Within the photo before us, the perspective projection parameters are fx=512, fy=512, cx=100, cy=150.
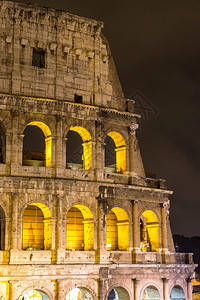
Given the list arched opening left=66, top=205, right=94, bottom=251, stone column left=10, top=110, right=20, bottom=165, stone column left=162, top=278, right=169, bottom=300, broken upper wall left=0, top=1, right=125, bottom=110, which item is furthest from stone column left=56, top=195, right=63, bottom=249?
stone column left=162, top=278, right=169, bottom=300

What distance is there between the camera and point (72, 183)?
90.9ft

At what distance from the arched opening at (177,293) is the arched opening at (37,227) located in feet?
29.6

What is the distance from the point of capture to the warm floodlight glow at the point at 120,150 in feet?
100

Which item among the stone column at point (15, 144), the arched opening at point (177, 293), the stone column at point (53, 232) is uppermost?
the stone column at point (15, 144)

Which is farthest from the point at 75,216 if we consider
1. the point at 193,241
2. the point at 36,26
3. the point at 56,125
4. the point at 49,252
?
the point at 193,241

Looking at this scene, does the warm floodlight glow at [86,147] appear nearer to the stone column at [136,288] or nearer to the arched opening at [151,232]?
the arched opening at [151,232]

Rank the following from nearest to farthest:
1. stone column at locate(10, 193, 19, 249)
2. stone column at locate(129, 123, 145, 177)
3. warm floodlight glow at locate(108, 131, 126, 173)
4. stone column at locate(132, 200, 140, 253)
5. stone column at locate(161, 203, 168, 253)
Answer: stone column at locate(10, 193, 19, 249)
stone column at locate(132, 200, 140, 253)
stone column at locate(129, 123, 145, 177)
warm floodlight glow at locate(108, 131, 126, 173)
stone column at locate(161, 203, 168, 253)

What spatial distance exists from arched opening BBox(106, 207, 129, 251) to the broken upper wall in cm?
643

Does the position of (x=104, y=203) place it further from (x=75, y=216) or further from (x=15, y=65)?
(x=15, y=65)

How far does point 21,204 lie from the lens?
26312 mm

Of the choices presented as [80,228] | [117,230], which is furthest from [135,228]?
[80,228]

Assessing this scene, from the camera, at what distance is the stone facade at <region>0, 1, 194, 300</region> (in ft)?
86.1

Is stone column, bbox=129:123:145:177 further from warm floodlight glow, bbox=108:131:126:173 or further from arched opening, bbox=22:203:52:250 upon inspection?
arched opening, bbox=22:203:52:250

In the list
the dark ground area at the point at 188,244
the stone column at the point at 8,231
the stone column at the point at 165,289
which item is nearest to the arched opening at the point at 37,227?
the stone column at the point at 8,231
